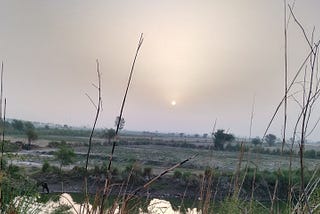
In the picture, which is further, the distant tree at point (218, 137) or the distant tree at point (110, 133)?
the distant tree at point (218, 137)

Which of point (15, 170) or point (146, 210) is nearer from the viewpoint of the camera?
point (146, 210)

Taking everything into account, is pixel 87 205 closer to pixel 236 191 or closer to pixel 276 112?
pixel 276 112

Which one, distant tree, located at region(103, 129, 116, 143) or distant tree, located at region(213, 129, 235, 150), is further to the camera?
A: distant tree, located at region(213, 129, 235, 150)

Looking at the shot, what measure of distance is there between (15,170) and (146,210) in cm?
1574

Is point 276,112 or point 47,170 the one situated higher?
point 276,112

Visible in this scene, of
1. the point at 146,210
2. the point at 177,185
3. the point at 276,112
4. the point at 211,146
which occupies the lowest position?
the point at 177,185

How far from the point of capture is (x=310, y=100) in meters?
1.05

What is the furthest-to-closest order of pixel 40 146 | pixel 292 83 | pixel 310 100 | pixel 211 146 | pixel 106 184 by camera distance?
pixel 40 146 → pixel 211 146 → pixel 292 83 → pixel 310 100 → pixel 106 184

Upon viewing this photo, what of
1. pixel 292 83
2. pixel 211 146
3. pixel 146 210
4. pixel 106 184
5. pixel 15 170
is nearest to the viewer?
pixel 106 184

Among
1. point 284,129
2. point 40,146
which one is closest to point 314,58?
point 284,129

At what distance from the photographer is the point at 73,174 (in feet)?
92.0

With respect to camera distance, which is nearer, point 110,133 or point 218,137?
point 110,133

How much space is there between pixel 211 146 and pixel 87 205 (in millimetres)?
842

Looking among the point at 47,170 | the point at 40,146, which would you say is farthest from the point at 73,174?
the point at 40,146
